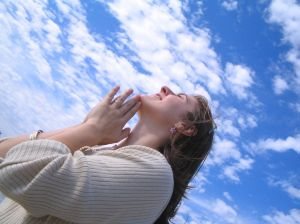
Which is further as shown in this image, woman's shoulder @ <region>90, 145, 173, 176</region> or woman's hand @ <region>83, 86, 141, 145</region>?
woman's hand @ <region>83, 86, 141, 145</region>

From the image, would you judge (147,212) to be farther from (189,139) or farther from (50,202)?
(189,139)

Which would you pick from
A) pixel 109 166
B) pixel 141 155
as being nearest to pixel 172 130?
pixel 141 155

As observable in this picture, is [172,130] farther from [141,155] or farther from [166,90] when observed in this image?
[141,155]

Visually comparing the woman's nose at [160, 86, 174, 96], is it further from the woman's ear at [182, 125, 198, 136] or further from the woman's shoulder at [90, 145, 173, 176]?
the woman's shoulder at [90, 145, 173, 176]

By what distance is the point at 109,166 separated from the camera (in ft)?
7.13

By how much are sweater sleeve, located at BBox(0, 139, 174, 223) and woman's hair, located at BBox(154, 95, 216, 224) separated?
579 mm

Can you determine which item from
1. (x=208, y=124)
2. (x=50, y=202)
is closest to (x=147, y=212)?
(x=50, y=202)

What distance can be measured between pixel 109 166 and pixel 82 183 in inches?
8.5

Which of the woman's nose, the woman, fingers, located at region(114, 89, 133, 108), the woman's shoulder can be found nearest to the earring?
the woman

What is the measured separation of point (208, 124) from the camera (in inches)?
127

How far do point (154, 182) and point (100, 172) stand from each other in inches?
14.4

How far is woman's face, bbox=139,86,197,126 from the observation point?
9.78ft

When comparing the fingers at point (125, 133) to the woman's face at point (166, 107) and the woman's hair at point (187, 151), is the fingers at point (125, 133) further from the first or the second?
the woman's hair at point (187, 151)

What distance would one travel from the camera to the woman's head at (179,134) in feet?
9.64
